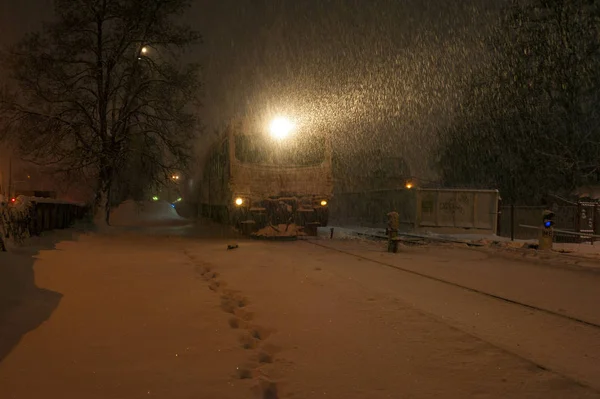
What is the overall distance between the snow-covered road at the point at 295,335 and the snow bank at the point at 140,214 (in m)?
20.6

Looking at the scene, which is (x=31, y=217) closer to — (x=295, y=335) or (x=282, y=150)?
(x=282, y=150)

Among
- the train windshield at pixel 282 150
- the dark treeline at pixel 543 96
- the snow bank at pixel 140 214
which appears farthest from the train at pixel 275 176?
the dark treeline at pixel 543 96

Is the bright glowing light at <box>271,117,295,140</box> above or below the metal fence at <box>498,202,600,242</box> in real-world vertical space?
above

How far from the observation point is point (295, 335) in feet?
15.8

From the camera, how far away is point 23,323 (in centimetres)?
485

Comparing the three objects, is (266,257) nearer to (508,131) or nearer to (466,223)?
(466,223)

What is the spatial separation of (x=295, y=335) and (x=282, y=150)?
41.0 feet

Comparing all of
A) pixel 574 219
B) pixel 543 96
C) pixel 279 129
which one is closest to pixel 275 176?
pixel 279 129

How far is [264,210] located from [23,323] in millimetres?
11659

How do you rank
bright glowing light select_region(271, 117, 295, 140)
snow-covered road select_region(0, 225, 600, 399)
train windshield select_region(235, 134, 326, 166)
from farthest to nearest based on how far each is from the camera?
bright glowing light select_region(271, 117, 295, 140) < train windshield select_region(235, 134, 326, 166) < snow-covered road select_region(0, 225, 600, 399)

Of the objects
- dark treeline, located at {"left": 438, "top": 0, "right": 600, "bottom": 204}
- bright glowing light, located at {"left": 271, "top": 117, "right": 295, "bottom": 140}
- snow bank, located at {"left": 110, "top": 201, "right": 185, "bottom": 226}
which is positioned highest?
dark treeline, located at {"left": 438, "top": 0, "right": 600, "bottom": 204}

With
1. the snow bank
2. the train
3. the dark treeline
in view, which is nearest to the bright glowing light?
the train

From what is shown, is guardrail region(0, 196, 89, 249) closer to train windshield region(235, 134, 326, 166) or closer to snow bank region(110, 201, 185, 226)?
train windshield region(235, 134, 326, 166)

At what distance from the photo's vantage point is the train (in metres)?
16.3
